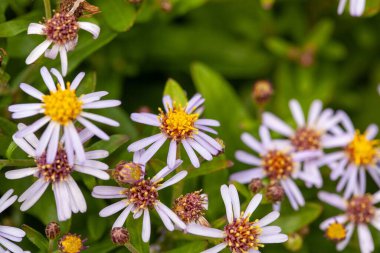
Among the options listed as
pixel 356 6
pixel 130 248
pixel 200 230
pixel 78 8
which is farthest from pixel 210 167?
pixel 356 6

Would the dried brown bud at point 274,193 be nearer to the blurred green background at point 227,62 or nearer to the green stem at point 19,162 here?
the blurred green background at point 227,62

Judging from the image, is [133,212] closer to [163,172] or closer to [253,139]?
[163,172]

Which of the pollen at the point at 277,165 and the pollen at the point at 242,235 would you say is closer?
the pollen at the point at 242,235

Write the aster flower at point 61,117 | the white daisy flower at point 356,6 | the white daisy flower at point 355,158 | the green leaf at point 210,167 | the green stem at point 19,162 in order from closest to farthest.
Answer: the aster flower at point 61,117 < the green stem at point 19,162 < the green leaf at point 210,167 < the white daisy flower at point 356,6 < the white daisy flower at point 355,158

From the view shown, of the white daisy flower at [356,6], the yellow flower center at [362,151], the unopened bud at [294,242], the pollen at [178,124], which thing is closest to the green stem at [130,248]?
the pollen at [178,124]

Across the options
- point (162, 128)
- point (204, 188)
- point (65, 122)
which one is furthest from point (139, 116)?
point (204, 188)

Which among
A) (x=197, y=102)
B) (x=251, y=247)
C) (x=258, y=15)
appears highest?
(x=258, y=15)

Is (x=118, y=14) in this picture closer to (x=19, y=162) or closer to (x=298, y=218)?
(x=19, y=162)

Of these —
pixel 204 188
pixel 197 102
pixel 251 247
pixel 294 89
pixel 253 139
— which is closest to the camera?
pixel 251 247
